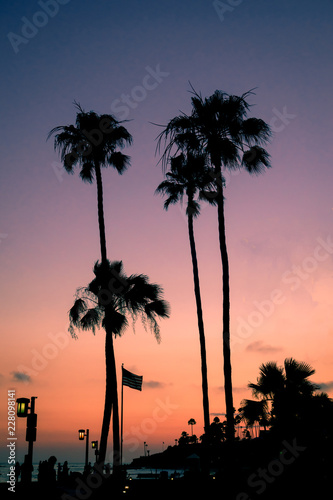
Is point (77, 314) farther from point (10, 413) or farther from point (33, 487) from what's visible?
point (33, 487)

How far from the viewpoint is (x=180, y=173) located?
93.6 ft

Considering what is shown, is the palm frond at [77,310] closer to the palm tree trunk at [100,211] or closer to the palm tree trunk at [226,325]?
the palm tree trunk at [100,211]

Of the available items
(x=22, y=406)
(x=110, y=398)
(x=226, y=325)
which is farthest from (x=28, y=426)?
(x=226, y=325)

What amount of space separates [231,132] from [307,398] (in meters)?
11.2

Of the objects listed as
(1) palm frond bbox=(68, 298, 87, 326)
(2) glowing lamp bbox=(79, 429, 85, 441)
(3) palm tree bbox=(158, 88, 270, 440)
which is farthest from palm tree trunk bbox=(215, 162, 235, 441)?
(2) glowing lamp bbox=(79, 429, 85, 441)

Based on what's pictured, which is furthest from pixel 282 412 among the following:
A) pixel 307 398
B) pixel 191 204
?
pixel 191 204

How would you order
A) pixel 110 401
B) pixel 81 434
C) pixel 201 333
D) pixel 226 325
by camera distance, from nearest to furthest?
pixel 226 325 < pixel 110 401 < pixel 201 333 < pixel 81 434

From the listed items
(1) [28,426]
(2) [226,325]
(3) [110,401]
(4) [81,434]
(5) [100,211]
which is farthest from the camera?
(4) [81,434]

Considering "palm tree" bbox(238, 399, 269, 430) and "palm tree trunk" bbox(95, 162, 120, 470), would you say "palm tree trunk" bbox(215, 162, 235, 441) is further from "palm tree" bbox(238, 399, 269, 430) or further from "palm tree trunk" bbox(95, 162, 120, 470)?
"palm tree trunk" bbox(95, 162, 120, 470)

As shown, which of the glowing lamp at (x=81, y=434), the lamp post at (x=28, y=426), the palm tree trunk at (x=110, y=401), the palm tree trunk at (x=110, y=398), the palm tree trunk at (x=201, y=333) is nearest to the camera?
the lamp post at (x=28, y=426)

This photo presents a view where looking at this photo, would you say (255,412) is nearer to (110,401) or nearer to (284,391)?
(284,391)

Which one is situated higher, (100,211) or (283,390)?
(100,211)

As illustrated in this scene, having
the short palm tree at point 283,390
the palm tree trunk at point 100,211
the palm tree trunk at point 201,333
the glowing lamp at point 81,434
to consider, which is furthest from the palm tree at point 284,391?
the glowing lamp at point 81,434

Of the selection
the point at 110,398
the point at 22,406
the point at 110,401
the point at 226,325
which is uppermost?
the point at 226,325
